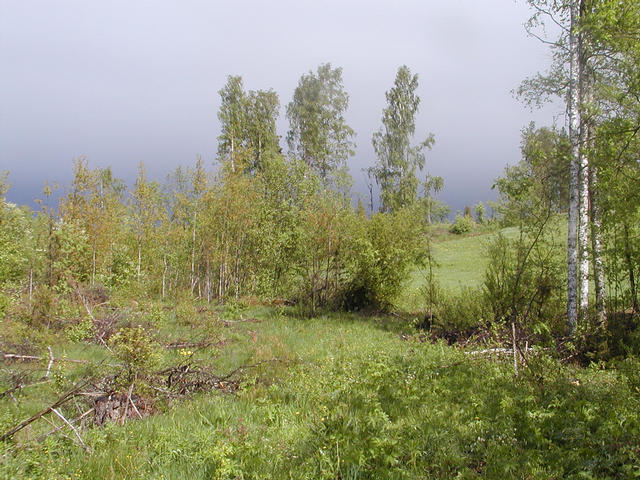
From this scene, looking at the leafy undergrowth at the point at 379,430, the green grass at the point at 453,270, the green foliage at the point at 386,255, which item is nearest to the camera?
the leafy undergrowth at the point at 379,430

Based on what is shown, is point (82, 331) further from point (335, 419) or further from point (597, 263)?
point (597, 263)

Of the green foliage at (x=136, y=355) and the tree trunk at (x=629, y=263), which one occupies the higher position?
the tree trunk at (x=629, y=263)

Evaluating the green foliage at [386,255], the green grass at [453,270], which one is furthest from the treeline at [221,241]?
the green grass at [453,270]

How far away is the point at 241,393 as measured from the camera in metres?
5.24

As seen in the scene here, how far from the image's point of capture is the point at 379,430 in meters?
3.76

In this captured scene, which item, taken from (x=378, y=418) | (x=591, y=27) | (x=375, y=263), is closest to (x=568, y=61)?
(x=591, y=27)

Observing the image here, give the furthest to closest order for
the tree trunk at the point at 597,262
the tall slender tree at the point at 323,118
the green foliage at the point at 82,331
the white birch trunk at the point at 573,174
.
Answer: the tall slender tree at the point at 323,118, the green foliage at the point at 82,331, the white birch trunk at the point at 573,174, the tree trunk at the point at 597,262

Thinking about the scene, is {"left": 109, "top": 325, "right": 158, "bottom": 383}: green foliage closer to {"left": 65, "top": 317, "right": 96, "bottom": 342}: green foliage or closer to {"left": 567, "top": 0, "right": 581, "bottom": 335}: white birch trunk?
{"left": 65, "top": 317, "right": 96, "bottom": 342}: green foliage

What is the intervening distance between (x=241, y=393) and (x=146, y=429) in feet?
4.38

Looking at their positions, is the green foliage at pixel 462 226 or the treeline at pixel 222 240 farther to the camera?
the green foliage at pixel 462 226

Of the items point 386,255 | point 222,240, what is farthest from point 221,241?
point 386,255

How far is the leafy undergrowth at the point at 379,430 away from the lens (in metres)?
3.18

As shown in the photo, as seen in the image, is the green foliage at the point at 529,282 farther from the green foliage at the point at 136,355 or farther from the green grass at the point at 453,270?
the green foliage at the point at 136,355

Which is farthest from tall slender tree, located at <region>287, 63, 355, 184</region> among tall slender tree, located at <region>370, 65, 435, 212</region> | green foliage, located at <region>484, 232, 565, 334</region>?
green foliage, located at <region>484, 232, 565, 334</region>
